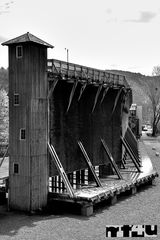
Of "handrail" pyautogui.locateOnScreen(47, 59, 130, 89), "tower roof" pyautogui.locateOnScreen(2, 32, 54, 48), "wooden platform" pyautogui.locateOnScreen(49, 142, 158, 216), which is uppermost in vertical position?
"tower roof" pyautogui.locateOnScreen(2, 32, 54, 48)

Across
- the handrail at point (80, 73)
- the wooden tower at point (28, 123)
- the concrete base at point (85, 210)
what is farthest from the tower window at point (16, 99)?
the concrete base at point (85, 210)

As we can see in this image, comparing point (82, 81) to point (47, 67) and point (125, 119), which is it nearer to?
point (47, 67)

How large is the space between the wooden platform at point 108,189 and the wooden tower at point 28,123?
171 centimetres

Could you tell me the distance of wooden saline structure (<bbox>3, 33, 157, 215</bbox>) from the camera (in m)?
21.5

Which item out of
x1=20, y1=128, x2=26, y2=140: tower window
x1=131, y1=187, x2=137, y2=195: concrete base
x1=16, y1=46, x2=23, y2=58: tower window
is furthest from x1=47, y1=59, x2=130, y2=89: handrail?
x1=131, y1=187, x2=137, y2=195: concrete base

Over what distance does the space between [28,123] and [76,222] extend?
6582mm

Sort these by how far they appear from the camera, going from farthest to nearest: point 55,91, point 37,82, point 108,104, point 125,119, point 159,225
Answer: point 125,119 → point 108,104 → point 55,91 → point 37,82 → point 159,225

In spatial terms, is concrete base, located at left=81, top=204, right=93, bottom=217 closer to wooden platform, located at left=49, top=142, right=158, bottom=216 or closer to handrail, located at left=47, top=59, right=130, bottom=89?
wooden platform, located at left=49, top=142, right=158, bottom=216

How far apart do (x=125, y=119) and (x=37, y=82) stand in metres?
17.7

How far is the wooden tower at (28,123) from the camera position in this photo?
21422 millimetres

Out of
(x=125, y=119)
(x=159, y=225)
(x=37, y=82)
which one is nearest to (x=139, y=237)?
(x=159, y=225)

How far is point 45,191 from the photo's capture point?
22125 millimetres

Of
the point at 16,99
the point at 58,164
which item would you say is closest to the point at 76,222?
the point at 58,164

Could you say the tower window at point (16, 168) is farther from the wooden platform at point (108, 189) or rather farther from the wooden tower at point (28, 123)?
the wooden platform at point (108, 189)
